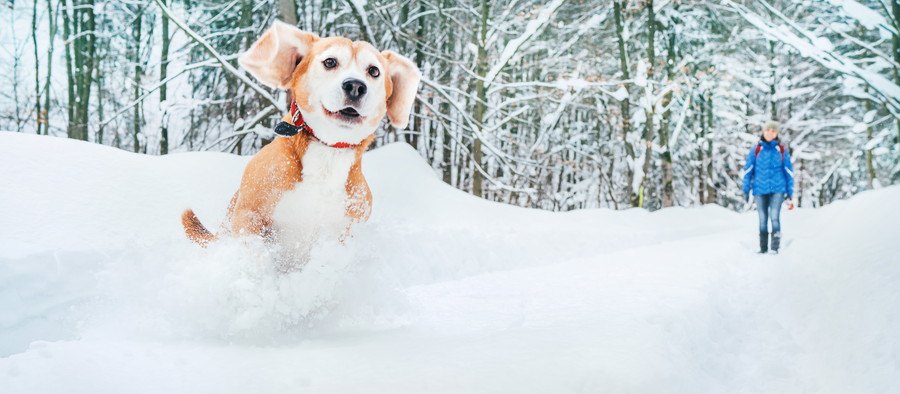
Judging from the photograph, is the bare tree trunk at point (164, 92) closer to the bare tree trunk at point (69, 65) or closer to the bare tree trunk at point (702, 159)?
the bare tree trunk at point (69, 65)

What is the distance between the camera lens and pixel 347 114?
2.24 m

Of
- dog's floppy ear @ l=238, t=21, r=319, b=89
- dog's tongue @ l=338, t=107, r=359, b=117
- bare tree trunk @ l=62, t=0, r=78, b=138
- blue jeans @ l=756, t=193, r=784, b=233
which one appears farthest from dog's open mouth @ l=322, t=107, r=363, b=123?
bare tree trunk @ l=62, t=0, r=78, b=138

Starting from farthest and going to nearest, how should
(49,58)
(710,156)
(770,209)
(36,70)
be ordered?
(710,156) < (36,70) < (49,58) < (770,209)

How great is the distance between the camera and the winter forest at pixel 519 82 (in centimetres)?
844

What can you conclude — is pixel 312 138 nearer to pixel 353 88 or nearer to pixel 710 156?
pixel 353 88

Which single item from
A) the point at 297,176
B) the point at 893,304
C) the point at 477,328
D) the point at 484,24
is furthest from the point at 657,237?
the point at 297,176

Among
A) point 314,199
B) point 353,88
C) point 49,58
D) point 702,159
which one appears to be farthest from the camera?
point 702,159

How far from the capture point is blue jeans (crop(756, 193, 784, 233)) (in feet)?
20.8

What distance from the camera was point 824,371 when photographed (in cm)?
262

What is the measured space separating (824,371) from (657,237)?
620cm

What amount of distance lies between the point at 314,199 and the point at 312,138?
0.88ft

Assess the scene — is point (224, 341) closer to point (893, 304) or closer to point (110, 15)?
point (893, 304)

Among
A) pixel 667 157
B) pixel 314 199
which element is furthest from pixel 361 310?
pixel 667 157

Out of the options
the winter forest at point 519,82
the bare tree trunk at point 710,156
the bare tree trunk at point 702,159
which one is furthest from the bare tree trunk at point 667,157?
the bare tree trunk at point 702,159
